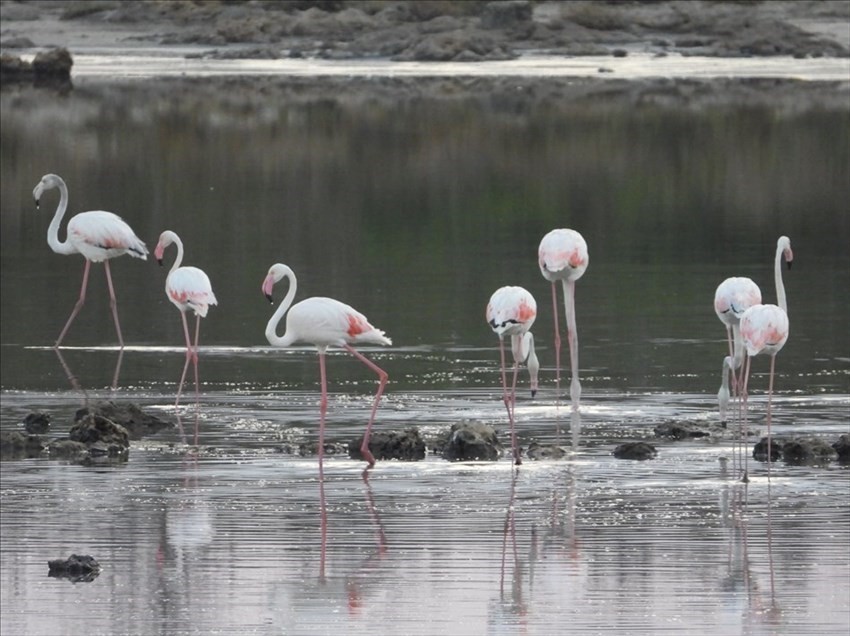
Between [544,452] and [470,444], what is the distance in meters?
0.46

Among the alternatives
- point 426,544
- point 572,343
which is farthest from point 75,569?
A: point 572,343

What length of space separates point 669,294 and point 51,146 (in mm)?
22351

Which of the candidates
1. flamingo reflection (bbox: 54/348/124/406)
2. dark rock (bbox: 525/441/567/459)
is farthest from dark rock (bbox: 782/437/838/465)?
flamingo reflection (bbox: 54/348/124/406)

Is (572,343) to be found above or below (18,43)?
above

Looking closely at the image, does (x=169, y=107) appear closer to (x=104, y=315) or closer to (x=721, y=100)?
(x=721, y=100)

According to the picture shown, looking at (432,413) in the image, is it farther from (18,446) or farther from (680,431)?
(18,446)

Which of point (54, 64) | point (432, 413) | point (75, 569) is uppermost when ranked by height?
point (75, 569)

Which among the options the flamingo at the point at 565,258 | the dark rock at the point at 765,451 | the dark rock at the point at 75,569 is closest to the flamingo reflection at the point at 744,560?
the dark rock at the point at 765,451

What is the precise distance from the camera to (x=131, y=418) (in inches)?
565

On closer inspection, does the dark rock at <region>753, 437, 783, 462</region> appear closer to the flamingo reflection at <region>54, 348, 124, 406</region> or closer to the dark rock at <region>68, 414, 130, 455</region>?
the dark rock at <region>68, 414, 130, 455</region>

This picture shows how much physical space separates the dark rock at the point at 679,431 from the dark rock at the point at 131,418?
329cm

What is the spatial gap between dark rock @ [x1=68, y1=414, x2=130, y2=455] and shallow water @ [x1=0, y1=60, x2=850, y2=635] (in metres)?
0.21

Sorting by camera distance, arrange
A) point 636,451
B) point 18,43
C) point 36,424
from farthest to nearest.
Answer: point 18,43, point 36,424, point 636,451

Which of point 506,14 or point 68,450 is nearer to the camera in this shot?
point 68,450
